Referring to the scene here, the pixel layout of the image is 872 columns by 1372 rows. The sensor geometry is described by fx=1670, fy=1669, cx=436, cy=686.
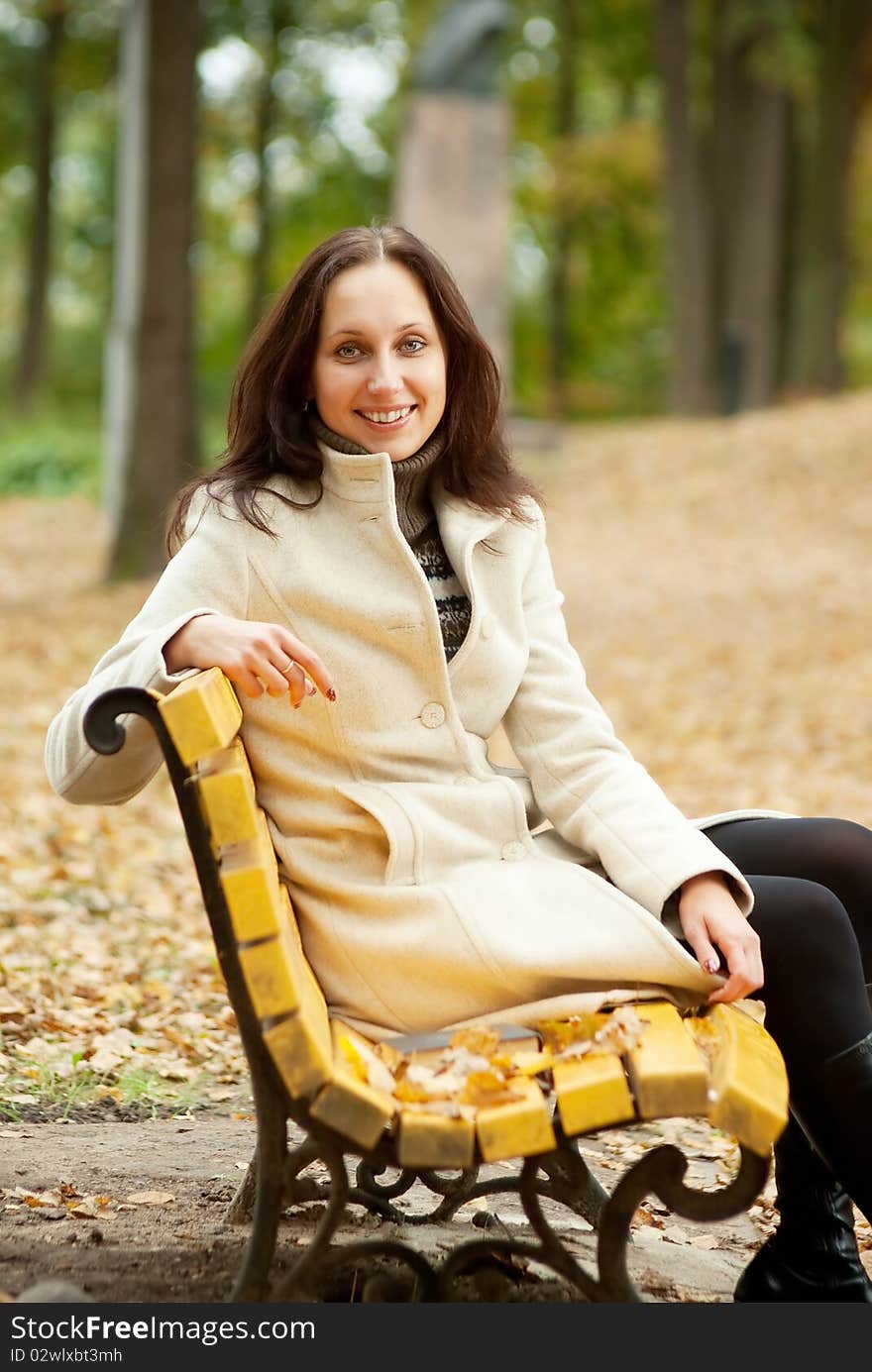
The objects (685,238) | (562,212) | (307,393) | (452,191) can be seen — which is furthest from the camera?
(562,212)

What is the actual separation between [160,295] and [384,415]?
8915 millimetres

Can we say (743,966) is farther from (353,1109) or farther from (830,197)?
(830,197)

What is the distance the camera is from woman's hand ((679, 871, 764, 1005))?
8.18 ft

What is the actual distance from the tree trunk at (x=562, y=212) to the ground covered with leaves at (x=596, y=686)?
23.4 feet

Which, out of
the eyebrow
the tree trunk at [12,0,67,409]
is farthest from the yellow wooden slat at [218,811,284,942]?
the tree trunk at [12,0,67,409]

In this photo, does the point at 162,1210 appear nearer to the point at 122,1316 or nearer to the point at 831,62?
the point at 122,1316

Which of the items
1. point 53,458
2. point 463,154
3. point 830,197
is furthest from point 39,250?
point 830,197

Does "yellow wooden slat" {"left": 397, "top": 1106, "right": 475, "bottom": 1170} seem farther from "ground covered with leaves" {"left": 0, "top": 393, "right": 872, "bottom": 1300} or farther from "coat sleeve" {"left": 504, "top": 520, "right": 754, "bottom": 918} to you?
"ground covered with leaves" {"left": 0, "top": 393, "right": 872, "bottom": 1300}

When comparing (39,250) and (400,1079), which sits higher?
(39,250)

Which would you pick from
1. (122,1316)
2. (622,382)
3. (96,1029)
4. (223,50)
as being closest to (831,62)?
(223,50)

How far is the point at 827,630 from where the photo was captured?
10.6m

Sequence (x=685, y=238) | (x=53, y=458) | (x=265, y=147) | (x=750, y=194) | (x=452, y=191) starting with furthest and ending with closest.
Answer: (x=265, y=147) → (x=750, y=194) → (x=53, y=458) → (x=685, y=238) → (x=452, y=191)

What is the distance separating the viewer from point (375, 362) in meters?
2.72

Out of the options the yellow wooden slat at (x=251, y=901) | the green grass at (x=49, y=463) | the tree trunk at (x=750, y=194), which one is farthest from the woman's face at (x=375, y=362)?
the tree trunk at (x=750, y=194)
